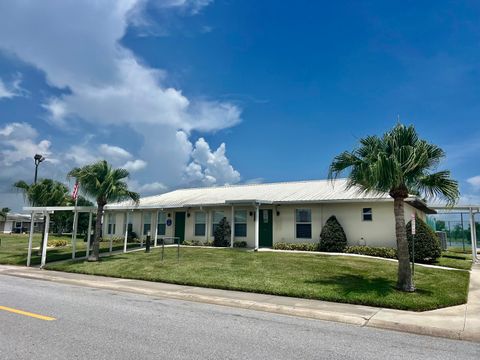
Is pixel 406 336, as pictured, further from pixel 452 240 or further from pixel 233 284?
pixel 452 240

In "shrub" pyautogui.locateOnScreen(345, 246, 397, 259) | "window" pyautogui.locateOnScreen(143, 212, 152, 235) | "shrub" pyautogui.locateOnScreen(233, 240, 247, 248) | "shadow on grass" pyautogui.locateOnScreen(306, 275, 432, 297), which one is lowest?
"shadow on grass" pyautogui.locateOnScreen(306, 275, 432, 297)

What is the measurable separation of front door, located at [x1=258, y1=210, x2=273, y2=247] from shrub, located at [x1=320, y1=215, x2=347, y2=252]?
3351 mm

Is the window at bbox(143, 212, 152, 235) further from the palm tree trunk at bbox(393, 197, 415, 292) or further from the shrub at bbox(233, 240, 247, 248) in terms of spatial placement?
the palm tree trunk at bbox(393, 197, 415, 292)

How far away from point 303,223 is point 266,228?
2.23 metres

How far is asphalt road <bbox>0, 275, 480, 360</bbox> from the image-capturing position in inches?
213

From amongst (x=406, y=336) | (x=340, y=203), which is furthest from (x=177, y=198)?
(x=406, y=336)

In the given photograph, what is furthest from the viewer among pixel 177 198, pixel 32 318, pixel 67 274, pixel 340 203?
pixel 177 198

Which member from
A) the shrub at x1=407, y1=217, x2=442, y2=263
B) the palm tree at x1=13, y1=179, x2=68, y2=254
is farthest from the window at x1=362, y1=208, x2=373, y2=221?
the palm tree at x1=13, y1=179, x2=68, y2=254

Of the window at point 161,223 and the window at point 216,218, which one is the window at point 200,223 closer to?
the window at point 216,218

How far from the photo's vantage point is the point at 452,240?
35.2 meters

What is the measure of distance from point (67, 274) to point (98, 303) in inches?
290

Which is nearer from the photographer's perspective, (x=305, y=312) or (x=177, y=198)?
(x=305, y=312)

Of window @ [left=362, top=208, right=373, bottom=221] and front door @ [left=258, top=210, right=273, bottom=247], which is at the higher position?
window @ [left=362, top=208, right=373, bottom=221]

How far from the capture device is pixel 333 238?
1930cm
